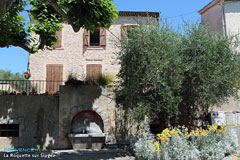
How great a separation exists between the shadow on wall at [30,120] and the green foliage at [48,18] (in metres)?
2.81

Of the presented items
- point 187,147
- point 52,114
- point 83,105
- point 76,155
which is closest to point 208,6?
point 83,105

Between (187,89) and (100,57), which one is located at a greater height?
(100,57)

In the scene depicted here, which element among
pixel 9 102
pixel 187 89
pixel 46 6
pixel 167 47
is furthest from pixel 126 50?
pixel 9 102

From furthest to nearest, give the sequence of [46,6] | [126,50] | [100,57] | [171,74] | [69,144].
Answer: [100,57]
[69,144]
[46,6]
[126,50]
[171,74]

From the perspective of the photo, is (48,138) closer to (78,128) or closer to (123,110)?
(78,128)

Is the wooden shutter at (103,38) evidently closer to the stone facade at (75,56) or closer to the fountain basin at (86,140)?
the stone facade at (75,56)

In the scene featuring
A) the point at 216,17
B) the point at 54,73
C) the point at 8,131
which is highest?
the point at 216,17

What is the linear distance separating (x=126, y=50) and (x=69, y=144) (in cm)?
505

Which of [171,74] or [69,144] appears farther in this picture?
[69,144]

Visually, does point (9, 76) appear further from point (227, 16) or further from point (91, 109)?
point (227, 16)

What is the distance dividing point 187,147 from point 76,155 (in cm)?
425

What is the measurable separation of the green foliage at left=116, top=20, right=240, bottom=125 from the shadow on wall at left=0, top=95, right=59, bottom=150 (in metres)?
4.05

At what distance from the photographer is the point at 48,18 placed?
8836 millimetres

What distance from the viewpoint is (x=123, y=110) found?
33.6ft
